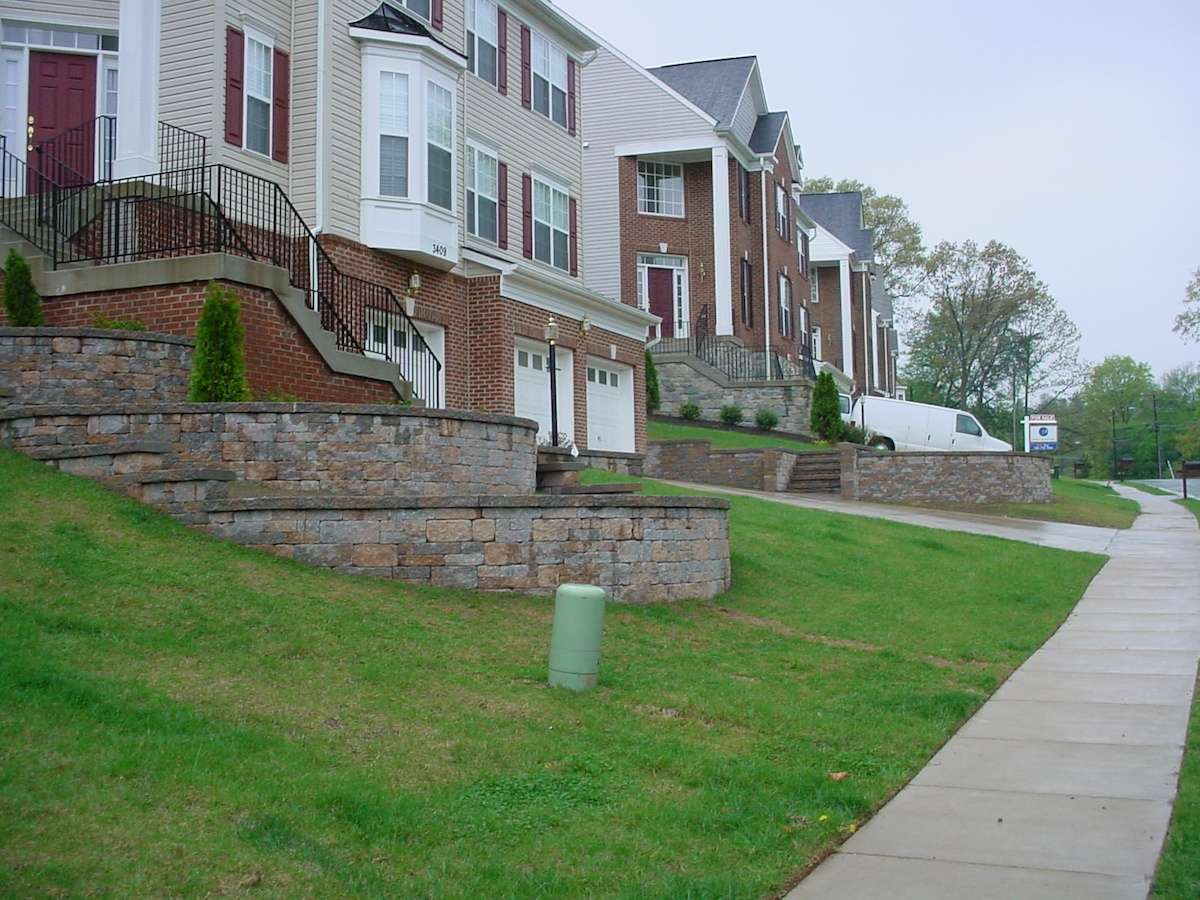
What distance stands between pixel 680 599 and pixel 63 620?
539 centimetres

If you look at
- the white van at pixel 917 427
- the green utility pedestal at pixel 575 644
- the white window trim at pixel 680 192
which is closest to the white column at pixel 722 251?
the white window trim at pixel 680 192

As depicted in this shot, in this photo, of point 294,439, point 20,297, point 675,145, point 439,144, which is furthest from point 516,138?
point 675,145

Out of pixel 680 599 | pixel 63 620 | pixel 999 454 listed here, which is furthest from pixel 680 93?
pixel 63 620

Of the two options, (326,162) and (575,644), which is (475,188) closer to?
(326,162)

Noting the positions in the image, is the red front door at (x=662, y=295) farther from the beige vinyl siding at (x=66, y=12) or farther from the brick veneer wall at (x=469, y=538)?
the brick veneer wall at (x=469, y=538)

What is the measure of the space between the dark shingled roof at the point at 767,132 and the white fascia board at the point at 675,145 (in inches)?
148

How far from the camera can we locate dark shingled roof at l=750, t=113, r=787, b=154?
39.2m

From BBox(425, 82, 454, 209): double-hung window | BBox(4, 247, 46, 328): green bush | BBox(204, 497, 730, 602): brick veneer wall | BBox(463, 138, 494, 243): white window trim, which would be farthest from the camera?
BBox(463, 138, 494, 243): white window trim

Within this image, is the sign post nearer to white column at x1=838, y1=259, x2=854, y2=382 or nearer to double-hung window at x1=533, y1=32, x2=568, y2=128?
white column at x1=838, y1=259, x2=854, y2=382

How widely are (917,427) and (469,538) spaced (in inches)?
1039

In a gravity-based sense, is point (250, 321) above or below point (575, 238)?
below

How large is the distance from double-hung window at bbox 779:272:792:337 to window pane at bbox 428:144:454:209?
2227 cm

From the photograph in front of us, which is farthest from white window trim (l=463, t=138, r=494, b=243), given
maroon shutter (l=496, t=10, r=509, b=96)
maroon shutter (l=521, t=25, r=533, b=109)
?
maroon shutter (l=521, t=25, r=533, b=109)

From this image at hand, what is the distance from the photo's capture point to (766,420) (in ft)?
111
